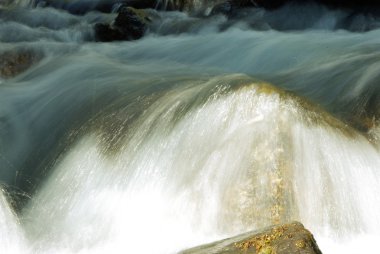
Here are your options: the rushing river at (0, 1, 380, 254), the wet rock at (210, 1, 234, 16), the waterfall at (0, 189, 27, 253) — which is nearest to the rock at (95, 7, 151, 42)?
the wet rock at (210, 1, 234, 16)

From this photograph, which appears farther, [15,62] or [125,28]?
[125,28]

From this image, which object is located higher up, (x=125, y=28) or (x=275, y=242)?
(x=275, y=242)

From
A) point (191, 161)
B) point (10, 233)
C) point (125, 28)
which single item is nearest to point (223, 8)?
point (125, 28)

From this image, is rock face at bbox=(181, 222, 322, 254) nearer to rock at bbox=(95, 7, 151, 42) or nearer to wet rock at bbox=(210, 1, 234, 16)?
rock at bbox=(95, 7, 151, 42)

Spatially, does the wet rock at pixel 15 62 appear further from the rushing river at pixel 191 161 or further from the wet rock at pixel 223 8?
the wet rock at pixel 223 8

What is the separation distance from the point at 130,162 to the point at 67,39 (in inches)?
337

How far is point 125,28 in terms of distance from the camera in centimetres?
1197

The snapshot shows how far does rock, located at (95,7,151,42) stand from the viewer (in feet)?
39.2

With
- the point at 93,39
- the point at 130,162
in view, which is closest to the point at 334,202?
the point at 130,162

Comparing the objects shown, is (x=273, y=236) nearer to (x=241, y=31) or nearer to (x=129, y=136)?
(x=129, y=136)

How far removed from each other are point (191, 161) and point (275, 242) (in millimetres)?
1758

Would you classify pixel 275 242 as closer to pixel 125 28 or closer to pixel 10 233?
pixel 10 233

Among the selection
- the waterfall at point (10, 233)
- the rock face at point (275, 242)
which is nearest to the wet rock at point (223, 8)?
the waterfall at point (10, 233)

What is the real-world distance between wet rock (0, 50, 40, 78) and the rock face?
24.0 feet
